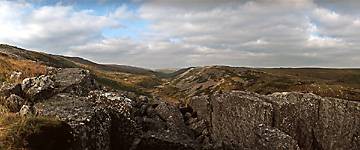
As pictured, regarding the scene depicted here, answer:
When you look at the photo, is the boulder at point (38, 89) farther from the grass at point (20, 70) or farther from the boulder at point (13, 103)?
the grass at point (20, 70)

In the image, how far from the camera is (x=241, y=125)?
94.1ft

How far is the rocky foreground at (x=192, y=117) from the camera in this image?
62.3ft

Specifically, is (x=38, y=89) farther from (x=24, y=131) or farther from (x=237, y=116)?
(x=237, y=116)

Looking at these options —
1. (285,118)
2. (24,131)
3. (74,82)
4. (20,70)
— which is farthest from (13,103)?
(20,70)

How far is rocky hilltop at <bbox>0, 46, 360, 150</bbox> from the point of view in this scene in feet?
49.4

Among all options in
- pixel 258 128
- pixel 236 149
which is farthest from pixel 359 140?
pixel 236 149

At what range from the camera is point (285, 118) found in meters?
30.3

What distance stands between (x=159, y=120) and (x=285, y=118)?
30.1 feet

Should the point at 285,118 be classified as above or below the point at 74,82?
below

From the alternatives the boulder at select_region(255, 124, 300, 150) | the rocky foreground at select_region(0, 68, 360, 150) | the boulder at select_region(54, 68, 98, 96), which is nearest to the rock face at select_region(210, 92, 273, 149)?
the rocky foreground at select_region(0, 68, 360, 150)

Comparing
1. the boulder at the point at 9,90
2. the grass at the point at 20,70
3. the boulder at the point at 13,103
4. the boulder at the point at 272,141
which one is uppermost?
the grass at the point at 20,70

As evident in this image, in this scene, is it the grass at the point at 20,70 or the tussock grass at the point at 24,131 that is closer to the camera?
the tussock grass at the point at 24,131

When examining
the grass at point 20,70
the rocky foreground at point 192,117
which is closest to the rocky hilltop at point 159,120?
the rocky foreground at point 192,117

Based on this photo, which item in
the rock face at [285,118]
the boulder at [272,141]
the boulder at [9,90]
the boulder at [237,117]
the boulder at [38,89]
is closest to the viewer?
the boulder at [9,90]
